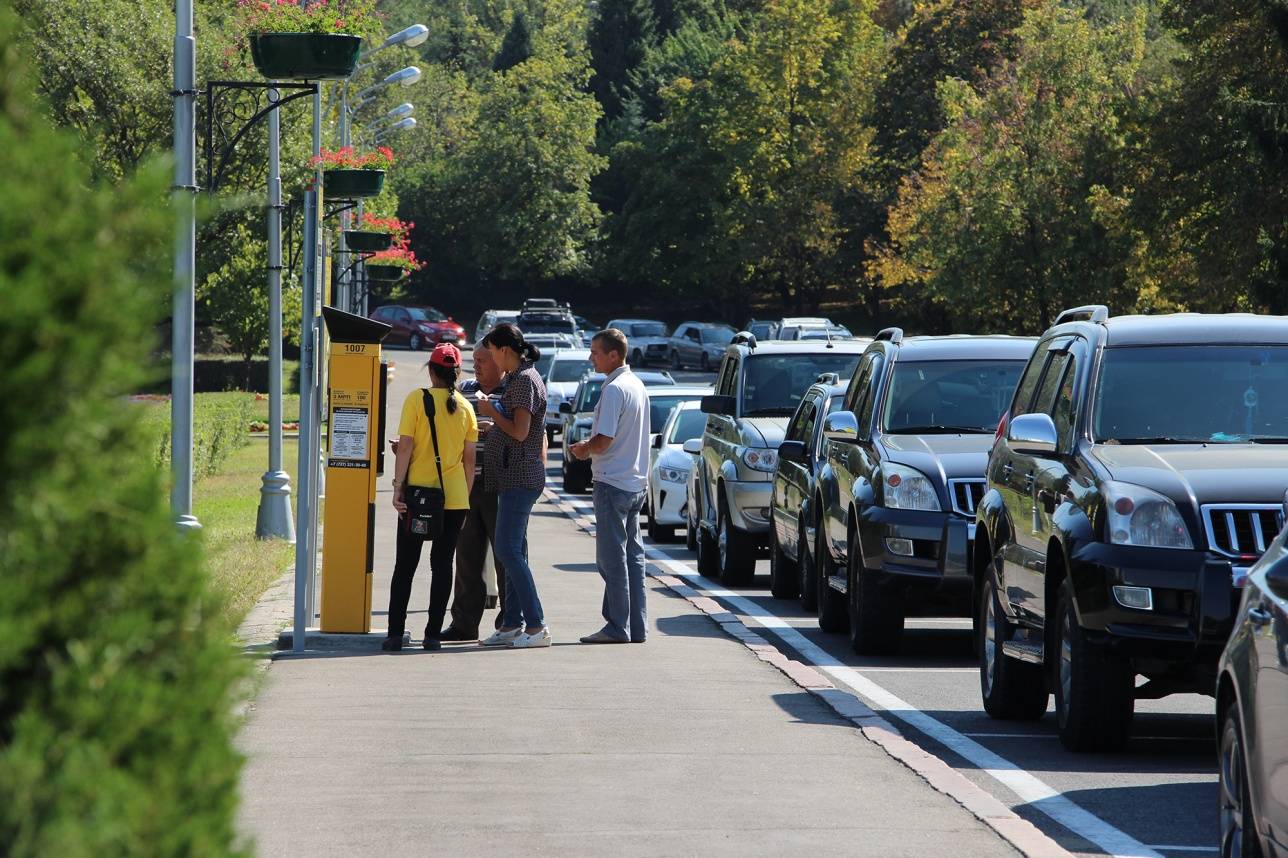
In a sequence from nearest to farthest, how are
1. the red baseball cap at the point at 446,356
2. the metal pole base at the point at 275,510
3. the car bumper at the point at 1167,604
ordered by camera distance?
the car bumper at the point at 1167,604 → the red baseball cap at the point at 446,356 → the metal pole base at the point at 275,510

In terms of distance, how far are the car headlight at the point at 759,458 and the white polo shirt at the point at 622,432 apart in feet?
17.8

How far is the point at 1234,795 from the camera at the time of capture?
6.16 metres

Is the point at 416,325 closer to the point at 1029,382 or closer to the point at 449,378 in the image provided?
the point at 449,378

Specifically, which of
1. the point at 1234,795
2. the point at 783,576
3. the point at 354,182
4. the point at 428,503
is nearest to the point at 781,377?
the point at 783,576

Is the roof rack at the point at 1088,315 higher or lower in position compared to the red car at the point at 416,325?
higher

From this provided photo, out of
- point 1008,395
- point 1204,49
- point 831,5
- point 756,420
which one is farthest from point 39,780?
point 831,5

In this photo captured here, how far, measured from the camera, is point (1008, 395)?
14086 millimetres

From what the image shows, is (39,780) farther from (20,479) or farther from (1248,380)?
(1248,380)

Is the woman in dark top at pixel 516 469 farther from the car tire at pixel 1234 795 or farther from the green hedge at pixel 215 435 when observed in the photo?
the green hedge at pixel 215 435

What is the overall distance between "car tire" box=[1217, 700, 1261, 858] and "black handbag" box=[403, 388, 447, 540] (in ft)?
22.1

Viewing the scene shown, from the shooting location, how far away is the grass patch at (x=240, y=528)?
14.6 meters

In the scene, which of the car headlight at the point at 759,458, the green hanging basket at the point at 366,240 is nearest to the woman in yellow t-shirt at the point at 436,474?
the car headlight at the point at 759,458

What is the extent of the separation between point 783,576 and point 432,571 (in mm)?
5248

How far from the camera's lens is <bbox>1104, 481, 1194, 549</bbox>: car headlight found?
8.60 meters
